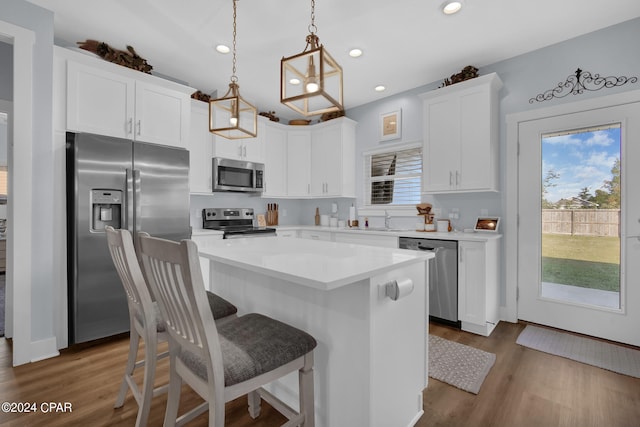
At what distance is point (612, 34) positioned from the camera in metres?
2.62

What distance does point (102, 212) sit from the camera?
99.9 inches

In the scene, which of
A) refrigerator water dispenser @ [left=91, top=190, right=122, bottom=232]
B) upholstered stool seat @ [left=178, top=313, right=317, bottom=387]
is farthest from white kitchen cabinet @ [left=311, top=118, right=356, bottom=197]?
upholstered stool seat @ [left=178, top=313, right=317, bottom=387]

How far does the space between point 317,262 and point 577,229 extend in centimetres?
281

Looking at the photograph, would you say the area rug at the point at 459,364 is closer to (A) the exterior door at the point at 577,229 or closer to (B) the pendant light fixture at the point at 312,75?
(A) the exterior door at the point at 577,229

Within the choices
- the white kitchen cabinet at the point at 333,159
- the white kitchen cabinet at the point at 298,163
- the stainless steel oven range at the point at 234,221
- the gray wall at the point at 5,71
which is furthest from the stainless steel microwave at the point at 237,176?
the gray wall at the point at 5,71

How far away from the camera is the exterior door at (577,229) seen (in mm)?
2537

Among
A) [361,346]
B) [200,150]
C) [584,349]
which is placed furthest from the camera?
[200,150]

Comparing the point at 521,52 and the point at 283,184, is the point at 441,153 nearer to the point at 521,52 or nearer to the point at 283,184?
the point at 521,52

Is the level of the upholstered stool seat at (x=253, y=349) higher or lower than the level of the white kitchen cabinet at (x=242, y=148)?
lower

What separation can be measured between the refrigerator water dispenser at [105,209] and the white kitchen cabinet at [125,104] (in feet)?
1.83

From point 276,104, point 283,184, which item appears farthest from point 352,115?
point 283,184

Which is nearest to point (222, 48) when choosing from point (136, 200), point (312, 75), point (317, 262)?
point (136, 200)

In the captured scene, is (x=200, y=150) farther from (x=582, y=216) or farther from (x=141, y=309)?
(x=582, y=216)

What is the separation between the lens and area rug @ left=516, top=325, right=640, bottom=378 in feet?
7.23
